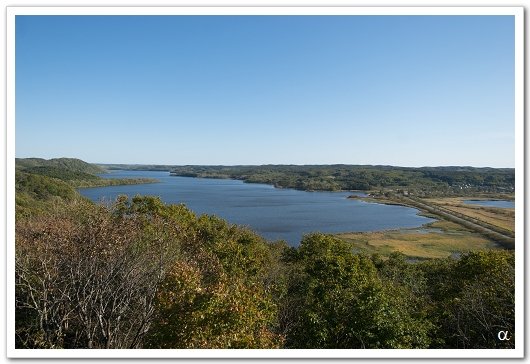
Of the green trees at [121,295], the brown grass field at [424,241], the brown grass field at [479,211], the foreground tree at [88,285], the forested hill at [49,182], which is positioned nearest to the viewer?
the green trees at [121,295]

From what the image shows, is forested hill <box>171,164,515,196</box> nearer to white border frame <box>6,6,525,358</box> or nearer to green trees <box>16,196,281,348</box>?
white border frame <box>6,6,525,358</box>

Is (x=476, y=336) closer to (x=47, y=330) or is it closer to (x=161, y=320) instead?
(x=161, y=320)

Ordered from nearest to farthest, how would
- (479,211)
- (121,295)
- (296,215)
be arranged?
(121,295)
(479,211)
(296,215)

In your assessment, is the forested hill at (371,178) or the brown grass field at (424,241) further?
the forested hill at (371,178)

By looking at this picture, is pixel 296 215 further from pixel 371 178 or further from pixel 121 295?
pixel 121 295

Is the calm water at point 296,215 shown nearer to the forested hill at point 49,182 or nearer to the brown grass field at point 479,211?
the forested hill at point 49,182

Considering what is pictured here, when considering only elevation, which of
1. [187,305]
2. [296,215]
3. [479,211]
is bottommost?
[296,215]
